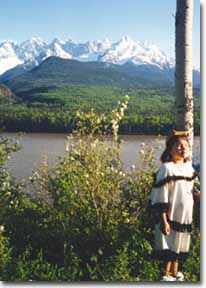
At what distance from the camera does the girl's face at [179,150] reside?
359 cm

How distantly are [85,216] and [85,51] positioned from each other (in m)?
1.15

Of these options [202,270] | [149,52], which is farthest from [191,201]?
[149,52]

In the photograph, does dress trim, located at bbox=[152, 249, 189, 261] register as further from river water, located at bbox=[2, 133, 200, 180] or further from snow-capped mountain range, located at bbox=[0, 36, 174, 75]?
snow-capped mountain range, located at bbox=[0, 36, 174, 75]

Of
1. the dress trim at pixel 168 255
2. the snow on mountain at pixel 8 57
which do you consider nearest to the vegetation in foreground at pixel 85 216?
the dress trim at pixel 168 255

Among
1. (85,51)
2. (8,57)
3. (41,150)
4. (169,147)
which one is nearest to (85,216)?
(41,150)

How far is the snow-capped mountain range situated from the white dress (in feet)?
2.70

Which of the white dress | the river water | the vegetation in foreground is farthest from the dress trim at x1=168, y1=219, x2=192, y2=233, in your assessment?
the river water

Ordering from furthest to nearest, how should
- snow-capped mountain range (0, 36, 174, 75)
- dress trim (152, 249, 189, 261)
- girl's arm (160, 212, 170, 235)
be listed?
1. snow-capped mountain range (0, 36, 174, 75)
2. dress trim (152, 249, 189, 261)
3. girl's arm (160, 212, 170, 235)

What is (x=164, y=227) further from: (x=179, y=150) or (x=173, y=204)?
(x=179, y=150)

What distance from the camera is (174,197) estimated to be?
3.60 meters

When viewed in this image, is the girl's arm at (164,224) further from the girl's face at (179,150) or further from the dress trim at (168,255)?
the girl's face at (179,150)

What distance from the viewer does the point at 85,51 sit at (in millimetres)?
4016

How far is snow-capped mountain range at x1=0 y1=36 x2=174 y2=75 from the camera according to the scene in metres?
3.99

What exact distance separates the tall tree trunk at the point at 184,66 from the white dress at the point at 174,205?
34cm
